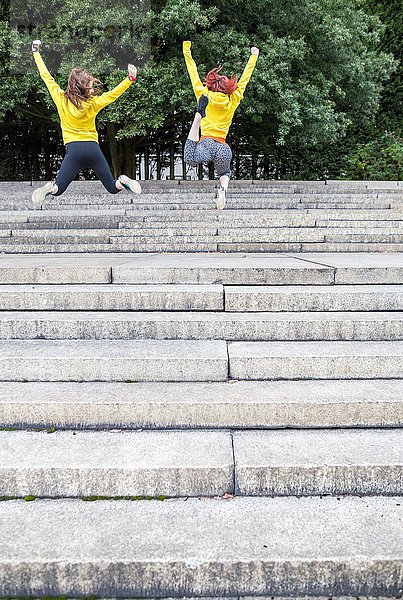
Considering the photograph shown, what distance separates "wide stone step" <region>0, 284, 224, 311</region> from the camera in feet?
11.8

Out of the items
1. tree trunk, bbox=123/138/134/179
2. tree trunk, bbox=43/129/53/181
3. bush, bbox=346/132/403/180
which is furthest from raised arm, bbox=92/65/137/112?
tree trunk, bbox=43/129/53/181

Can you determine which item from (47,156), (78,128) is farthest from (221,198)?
(47,156)

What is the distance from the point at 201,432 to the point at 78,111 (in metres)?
4.52

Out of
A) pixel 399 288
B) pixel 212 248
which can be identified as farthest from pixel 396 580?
pixel 212 248

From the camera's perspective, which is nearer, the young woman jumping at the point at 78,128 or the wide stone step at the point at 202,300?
the wide stone step at the point at 202,300

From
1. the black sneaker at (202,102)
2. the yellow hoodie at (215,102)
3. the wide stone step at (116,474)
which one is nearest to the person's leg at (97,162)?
the black sneaker at (202,102)

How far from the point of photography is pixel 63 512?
208 centimetres

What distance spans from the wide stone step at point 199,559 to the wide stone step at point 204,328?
146 centimetres

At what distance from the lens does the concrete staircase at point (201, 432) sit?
5.94 feet

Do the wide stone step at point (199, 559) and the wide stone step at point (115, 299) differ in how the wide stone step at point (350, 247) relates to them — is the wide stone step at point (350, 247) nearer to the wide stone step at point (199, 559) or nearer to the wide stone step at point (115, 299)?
the wide stone step at point (115, 299)

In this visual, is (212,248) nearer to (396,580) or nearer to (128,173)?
(396,580)

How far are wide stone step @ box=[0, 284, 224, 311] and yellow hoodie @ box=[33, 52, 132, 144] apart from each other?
116 inches

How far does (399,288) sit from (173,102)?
23.0 feet

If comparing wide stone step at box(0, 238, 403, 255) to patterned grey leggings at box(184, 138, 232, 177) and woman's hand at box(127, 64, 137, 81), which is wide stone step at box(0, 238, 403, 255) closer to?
patterned grey leggings at box(184, 138, 232, 177)
